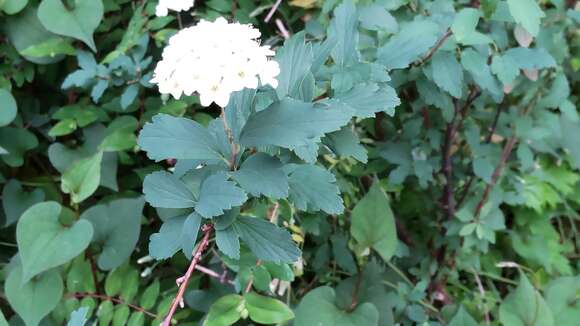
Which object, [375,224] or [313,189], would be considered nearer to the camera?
[313,189]

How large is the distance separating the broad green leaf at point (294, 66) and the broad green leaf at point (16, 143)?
751 millimetres

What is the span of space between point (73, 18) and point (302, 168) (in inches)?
25.3

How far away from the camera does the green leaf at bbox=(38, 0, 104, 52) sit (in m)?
1.11

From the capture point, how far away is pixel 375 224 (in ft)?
3.89

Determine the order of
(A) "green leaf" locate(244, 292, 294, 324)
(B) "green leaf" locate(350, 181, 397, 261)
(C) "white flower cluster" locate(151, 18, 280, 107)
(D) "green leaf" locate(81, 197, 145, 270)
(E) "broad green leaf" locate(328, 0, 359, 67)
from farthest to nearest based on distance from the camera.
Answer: (B) "green leaf" locate(350, 181, 397, 261), (D) "green leaf" locate(81, 197, 145, 270), (A) "green leaf" locate(244, 292, 294, 324), (E) "broad green leaf" locate(328, 0, 359, 67), (C) "white flower cluster" locate(151, 18, 280, 107)

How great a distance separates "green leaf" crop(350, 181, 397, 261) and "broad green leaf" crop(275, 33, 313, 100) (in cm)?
52

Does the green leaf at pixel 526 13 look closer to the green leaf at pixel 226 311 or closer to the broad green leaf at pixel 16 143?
the green leaf at pixel 226 311

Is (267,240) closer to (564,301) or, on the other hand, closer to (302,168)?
(302,168)

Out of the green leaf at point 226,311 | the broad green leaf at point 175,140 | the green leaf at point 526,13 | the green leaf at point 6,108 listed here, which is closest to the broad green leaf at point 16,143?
the green leaf at point 6,108

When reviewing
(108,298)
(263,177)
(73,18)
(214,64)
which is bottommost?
(108,298)

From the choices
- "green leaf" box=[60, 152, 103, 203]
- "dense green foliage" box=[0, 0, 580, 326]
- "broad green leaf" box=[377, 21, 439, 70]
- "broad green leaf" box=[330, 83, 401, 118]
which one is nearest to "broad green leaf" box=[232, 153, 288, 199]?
"dense green foliage" box=[0, 0, 580, 326]

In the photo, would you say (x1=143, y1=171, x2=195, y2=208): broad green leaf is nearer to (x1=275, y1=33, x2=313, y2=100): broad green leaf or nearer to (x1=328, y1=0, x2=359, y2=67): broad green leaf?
(x1=275, y1=33, x2=313, y2=100): broad green leaf

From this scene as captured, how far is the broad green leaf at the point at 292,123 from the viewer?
626mm

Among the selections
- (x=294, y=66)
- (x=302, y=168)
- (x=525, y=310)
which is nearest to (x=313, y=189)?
(x=302, y=168)
